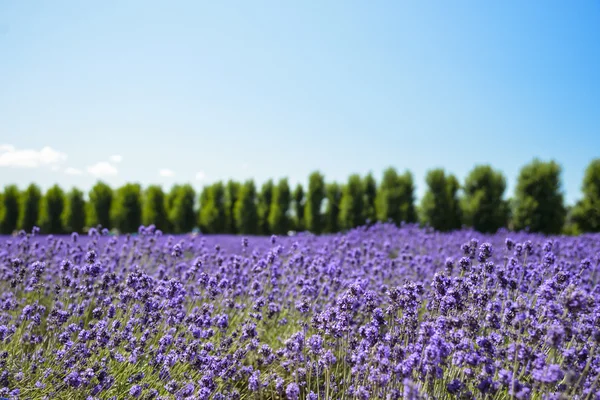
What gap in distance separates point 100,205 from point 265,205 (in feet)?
27.3

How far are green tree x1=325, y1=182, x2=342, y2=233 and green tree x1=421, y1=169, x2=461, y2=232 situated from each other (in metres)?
4.05

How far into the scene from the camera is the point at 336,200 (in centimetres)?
2117

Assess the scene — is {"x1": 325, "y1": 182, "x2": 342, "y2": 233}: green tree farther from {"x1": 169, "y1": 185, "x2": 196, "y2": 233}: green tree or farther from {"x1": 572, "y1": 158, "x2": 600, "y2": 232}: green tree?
{"x1": 572, "y1": 158, "x2": 600, "y2": 232}: green tree

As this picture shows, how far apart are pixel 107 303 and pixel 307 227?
1783 centimetres

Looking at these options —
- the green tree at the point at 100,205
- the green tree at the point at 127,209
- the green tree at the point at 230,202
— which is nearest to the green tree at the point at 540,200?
the green tree at the point at 230,202

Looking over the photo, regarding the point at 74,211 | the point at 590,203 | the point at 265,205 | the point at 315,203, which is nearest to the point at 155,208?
the point at 74,211

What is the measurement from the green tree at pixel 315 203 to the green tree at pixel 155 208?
7317 mm

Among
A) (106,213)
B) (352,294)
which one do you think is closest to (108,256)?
(352,294)

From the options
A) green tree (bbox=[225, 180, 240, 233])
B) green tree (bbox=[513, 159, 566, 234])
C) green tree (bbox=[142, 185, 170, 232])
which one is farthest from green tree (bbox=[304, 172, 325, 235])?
green tree (bbox=[513, 159, 566, 234])

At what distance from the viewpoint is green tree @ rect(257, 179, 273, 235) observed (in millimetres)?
22234

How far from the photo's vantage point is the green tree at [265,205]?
22.2m

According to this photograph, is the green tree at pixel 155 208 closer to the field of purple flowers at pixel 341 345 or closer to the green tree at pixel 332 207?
the green tree at pixel 332 207

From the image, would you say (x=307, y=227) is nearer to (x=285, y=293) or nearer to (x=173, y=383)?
(x=285, y=293)

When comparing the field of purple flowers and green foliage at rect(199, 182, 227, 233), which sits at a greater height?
green foliage at rect(199, 182, 227, 233)
